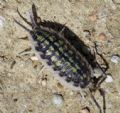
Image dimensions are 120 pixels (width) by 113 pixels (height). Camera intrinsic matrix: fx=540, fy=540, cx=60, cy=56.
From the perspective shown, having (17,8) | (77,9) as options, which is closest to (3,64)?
(17,8)

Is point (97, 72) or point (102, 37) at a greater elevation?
point (102, 37)

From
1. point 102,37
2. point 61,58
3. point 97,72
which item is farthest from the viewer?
point 102,37

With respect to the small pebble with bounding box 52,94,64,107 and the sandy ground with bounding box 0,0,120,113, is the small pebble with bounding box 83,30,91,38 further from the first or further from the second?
the small pebble with bounding box 52,94,64,107

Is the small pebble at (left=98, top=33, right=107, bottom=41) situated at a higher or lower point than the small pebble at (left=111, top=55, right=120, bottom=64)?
higher

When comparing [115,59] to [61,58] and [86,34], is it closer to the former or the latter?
[86,34]

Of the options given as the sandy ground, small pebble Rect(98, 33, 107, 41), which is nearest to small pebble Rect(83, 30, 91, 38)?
the sandy ground

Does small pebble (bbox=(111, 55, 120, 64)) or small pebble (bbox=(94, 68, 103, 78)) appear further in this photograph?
small pebble (bbox=(111, 55, 120, 64))

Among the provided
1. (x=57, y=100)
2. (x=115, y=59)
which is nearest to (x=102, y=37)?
(x=115, y=59)
